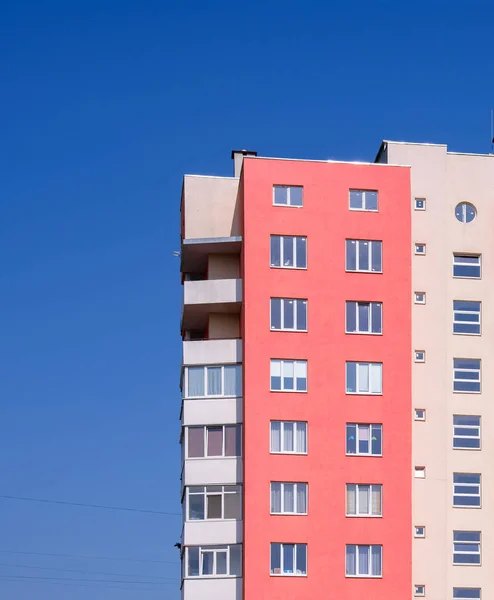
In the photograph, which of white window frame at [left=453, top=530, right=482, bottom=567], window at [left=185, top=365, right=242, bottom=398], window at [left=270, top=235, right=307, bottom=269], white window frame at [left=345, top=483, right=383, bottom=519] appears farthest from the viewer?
window at [left=270, top=235, right=307, bottom=269]

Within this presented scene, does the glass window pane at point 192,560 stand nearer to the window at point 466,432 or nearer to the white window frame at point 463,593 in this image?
the white window frame at point 463,593

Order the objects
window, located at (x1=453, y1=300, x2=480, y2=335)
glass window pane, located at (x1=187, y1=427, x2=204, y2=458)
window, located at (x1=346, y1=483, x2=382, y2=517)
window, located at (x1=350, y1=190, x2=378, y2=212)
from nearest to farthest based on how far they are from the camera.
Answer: window, located at (x1=346, y1=483, x2=382, y2=517)
glass window pane, located at (x1=187, y1=427, x2=204, y2=458)
window, located at (x1=453, y1=300, x2=480, y2=335)
window, located at (x1=350, y1=190, x2=378, y2=212)

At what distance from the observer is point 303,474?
6278 cm

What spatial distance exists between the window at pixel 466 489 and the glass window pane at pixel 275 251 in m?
12.7

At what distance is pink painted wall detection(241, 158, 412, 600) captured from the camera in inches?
2438

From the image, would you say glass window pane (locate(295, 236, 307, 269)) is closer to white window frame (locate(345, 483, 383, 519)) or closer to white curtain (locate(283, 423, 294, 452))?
white curtain (locate(283, 423, 294, 452))

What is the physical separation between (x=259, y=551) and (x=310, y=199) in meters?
16.3

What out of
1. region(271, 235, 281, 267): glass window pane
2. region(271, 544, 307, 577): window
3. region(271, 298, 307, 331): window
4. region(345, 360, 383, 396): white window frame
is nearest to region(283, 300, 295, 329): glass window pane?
region(271, 298, 307, 331): window

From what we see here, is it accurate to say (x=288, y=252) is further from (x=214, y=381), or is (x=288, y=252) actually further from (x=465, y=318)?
(x=465, y=318)

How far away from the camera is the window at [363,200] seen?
6581 centimetres

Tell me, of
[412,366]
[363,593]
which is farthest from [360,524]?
[412,366]

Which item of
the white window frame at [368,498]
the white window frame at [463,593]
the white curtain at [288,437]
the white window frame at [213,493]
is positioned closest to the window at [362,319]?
the white curtain at [288,437]

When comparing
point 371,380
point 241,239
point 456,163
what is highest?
point 456,163

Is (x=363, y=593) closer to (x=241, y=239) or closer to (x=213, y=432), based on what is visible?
(x=213, y=432)
